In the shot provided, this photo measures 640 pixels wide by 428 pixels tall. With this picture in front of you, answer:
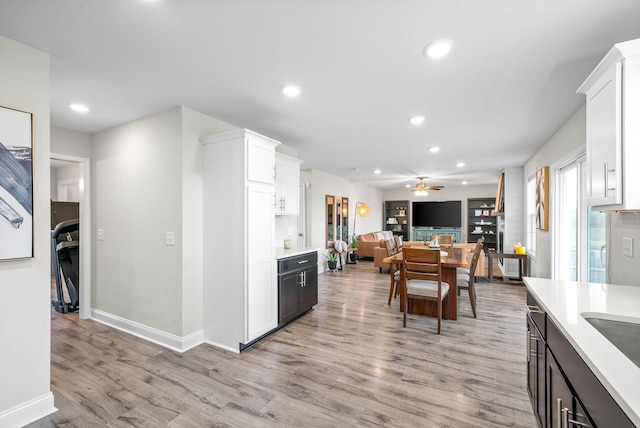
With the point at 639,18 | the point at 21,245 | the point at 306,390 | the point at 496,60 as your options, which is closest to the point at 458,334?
the point at 306,390

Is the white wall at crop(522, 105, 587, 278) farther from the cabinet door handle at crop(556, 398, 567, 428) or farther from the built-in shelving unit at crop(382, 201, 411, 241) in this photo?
the built-in shelving unit at crop(382, 201, 411, 241)

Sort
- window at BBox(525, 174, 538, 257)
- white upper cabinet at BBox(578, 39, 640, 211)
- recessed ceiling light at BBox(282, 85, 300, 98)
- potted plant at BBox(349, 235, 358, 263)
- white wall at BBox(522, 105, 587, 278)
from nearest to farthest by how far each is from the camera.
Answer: white upper cabinet at BBox(578, 39, 640, 211) → recessed ceiling light at BBox(282, 85, 300, 98) → white wall at BBox(522, 105, 587, 278) → window at BBox(525, 174, 538, 257) → potted plant at BBox(349, 235, 358, 263)

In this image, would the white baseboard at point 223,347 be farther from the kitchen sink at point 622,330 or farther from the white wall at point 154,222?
the kitchen sink at point 622,330

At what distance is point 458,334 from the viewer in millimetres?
3367

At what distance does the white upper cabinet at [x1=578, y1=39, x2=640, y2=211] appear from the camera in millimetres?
1468

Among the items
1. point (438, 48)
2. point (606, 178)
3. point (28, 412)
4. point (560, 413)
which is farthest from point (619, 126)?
point (28, 412)

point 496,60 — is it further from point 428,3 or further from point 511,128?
point 511,128

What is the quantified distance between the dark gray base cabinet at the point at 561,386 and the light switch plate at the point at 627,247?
740 millimetres

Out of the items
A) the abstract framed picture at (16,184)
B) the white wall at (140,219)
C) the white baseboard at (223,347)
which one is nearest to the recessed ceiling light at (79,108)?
the white wall at (140,219)

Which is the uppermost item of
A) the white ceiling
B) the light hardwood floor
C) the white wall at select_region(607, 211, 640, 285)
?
the white ceiling

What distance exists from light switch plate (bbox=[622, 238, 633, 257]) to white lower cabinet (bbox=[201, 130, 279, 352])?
2965mm

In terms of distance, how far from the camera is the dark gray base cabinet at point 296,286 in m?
3.45

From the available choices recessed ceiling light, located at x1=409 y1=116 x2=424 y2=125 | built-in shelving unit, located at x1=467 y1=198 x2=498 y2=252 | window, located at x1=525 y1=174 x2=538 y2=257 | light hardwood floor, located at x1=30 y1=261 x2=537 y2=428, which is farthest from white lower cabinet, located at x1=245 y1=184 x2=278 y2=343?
built-in shelving unit, located at x1=467 y1=198 x2=498 y2=252

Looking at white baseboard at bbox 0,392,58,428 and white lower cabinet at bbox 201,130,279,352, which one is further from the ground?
white lower cabinet at bbox 201,130,279,352
